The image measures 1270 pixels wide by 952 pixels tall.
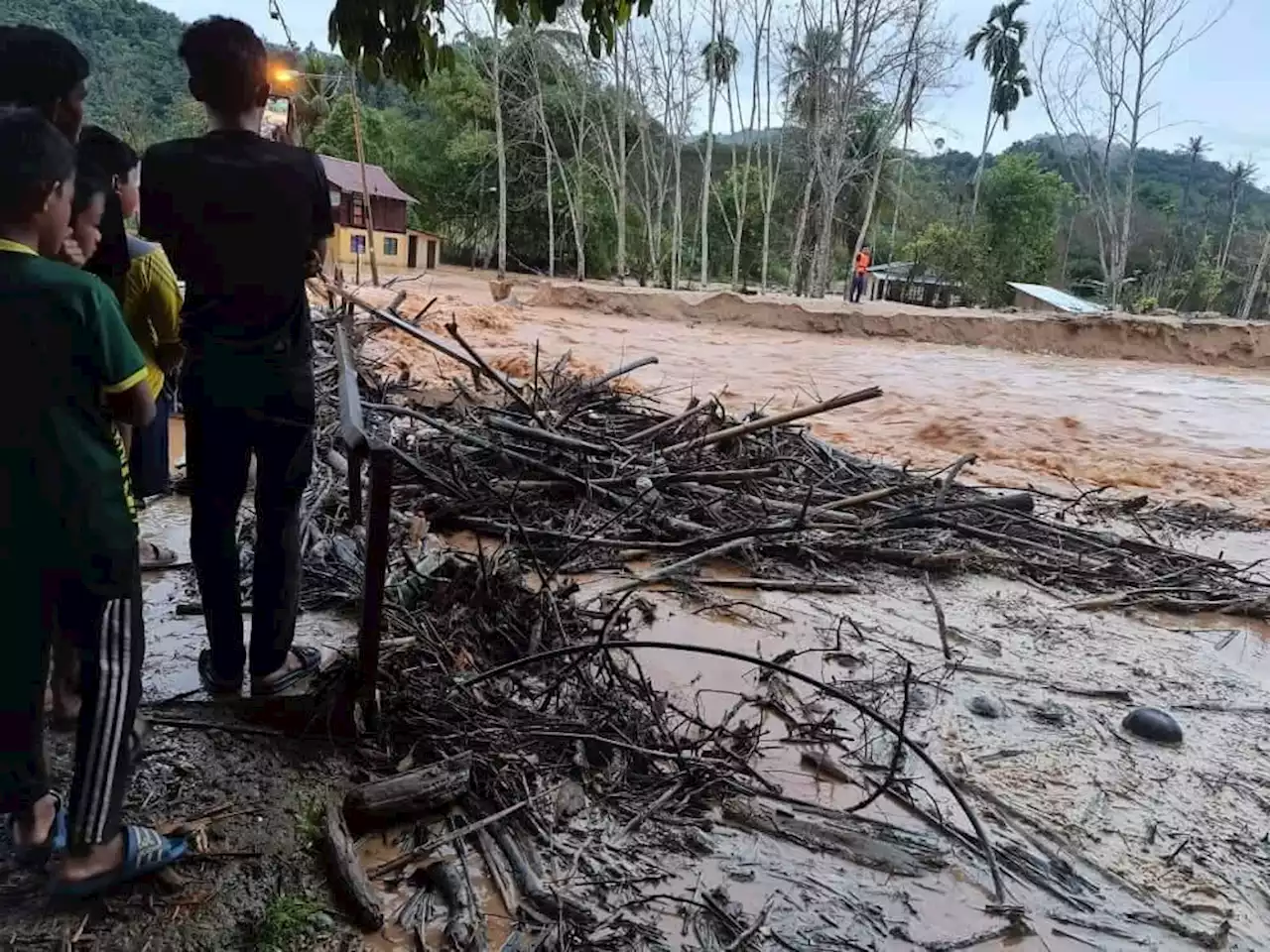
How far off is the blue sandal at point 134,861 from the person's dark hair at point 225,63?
1755 millimetres

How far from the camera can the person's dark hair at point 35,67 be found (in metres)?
2.25

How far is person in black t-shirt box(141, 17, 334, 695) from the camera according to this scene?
2316 mm

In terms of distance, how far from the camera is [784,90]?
3497 centimetres

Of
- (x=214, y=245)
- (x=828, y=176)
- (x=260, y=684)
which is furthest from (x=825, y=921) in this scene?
(x=828, y=176)

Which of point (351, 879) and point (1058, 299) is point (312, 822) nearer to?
point (351, 879)

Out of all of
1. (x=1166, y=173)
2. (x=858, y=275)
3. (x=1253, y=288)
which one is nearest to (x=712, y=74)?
(x=858, y=275)

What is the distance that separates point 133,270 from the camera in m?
2.59

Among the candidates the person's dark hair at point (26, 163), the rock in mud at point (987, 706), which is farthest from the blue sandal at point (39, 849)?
the rock in mud at point (987, 706)

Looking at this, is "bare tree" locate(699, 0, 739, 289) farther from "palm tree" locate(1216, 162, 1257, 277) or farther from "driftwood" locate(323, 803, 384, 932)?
"driftwood" locate(323, 803, 384, 932)

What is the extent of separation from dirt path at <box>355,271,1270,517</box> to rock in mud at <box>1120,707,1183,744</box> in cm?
488

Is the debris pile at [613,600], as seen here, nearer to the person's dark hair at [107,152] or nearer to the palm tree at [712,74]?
the person's dark hair at [107,152]

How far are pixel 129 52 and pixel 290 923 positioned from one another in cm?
5366

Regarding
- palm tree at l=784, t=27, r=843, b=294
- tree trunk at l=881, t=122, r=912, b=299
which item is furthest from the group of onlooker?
tree trunk at l=881, t=122, r=912, b=299

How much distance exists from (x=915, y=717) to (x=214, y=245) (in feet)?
10.2
